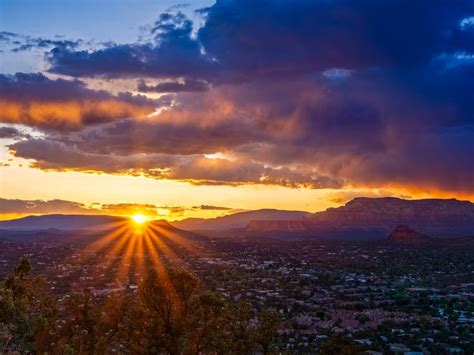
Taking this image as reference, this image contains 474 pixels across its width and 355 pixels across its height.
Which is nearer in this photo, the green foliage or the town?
the green foliage

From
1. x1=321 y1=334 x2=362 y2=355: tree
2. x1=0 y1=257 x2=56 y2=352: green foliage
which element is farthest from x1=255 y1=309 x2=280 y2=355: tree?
x1=0 y1=257 x2=56 y2=352: green foliage

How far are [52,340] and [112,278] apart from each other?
63.6 meters

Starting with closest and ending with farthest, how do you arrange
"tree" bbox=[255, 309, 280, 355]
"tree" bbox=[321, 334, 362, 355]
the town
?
"tree" bbox=[321, 334, 362, 355] → "tree" bbox=[255, 309, 280, 355] → the town

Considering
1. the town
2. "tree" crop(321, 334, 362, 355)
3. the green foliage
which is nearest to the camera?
the green foliage

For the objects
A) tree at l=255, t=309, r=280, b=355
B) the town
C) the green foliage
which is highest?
the green foliage

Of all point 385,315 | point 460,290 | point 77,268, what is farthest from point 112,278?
point 460,290

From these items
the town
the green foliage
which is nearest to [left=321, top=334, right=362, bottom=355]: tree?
the town

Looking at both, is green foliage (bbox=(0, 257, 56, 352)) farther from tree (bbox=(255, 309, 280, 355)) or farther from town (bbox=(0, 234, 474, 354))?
tree (bbox=(255, 309, 280, 355))

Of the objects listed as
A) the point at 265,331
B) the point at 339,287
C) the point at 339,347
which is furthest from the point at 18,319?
the point at 339,287

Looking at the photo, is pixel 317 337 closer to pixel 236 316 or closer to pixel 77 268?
pixel 236 316

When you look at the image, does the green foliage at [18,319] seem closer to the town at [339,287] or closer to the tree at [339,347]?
the town at [339,287]

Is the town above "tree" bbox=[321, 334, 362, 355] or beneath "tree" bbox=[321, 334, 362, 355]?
beneath

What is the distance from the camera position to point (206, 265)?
112188 millimetres

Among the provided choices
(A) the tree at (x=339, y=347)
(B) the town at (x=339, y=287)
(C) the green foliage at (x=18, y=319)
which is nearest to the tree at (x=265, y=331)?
(A) the tree at (x=339, y=347)
